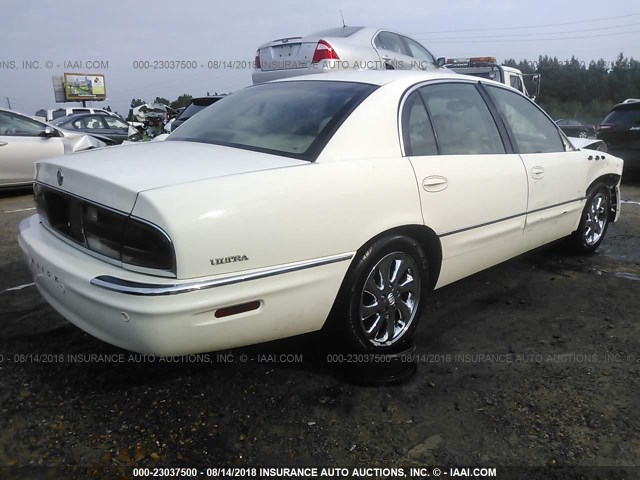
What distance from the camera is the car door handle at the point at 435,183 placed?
2.74 metres

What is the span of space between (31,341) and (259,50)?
21.1 ft

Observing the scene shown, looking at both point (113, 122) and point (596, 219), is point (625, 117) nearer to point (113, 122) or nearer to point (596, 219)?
point (596, 219)

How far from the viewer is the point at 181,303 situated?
6.43 ft

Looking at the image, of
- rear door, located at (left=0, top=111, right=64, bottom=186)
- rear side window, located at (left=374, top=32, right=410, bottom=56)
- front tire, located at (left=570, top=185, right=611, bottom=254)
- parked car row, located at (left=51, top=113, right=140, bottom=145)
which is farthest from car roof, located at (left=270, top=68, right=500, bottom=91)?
parked car row, located at (left=51, top=113, right=140, bottom=145)

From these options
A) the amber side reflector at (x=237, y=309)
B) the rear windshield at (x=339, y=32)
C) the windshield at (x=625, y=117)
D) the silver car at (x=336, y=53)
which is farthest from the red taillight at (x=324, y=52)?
the amber side reflector at (x=237, y=309)

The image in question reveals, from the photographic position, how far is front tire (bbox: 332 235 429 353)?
98.0 inches

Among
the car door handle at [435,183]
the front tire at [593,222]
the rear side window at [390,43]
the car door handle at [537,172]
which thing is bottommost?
the front tire at [593,222]

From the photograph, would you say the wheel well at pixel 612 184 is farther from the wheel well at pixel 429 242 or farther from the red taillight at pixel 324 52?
the red taillight at pixel 324 52

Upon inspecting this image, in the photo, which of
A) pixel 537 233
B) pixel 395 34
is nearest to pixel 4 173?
pixel 395 34

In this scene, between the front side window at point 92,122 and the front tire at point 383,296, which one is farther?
the front side window at point 92,122

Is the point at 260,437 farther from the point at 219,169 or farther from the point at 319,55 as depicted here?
the point at 319,55

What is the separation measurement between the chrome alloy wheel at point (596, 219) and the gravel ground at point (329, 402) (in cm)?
129

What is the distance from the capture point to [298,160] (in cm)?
238

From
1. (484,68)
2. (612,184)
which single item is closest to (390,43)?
(484,68)
